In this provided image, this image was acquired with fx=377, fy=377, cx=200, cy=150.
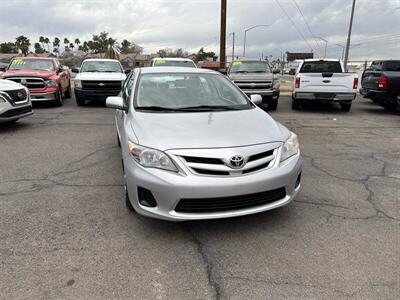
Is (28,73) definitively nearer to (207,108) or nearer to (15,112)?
(15,112)

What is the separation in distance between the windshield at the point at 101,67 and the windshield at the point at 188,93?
974 cm

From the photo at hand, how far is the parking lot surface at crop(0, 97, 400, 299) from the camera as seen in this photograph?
2910mm

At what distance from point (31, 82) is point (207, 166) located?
35.3ft

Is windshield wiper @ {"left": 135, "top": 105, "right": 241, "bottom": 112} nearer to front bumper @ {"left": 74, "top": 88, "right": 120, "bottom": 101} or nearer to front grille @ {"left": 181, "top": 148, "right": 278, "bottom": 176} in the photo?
front grille @ {"left": 181, "top": 148, "right": 278, "bottom": 176}

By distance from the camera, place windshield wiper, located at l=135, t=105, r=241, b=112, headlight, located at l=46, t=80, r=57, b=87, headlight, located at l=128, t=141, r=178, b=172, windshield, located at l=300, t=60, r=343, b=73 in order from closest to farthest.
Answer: headlight, located at l=128, t=141, r=178, b=172, windshield wiper, located at l=135, t=105, r=241, b=112, headlight, located at l=46, t=80, r=57, b=87, windshield, located at l=300, t=60, r=343, b=73

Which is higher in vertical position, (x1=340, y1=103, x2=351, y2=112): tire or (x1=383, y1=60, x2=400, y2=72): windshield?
(x1=383, y1=60, x2=400, y2=72): windshield

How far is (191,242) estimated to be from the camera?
11.9 ft

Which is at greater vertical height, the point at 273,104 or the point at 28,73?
the point at 28,73

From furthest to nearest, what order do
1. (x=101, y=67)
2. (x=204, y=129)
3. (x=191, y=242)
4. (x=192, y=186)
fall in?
(x=101, y=67)
(x=204, y=129)
(x=191, y=242)
(x=192, y=186)

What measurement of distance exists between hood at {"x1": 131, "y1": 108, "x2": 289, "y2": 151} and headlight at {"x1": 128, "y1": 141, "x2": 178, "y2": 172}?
6 centimetres

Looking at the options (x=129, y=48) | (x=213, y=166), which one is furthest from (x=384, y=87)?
(x=129, y=48)

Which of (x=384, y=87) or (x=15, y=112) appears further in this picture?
(x=384, y=87)

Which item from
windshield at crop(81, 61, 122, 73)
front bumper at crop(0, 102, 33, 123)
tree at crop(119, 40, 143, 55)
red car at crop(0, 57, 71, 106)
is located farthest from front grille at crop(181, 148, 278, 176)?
tree at crop(119, 40, 143, 55)

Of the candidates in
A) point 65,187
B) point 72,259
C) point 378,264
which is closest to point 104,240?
point 72,259
